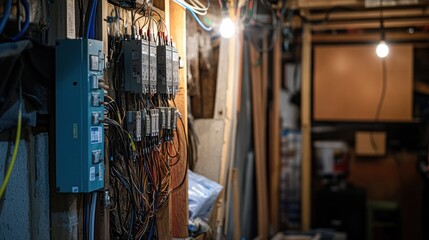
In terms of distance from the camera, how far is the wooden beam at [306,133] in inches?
243

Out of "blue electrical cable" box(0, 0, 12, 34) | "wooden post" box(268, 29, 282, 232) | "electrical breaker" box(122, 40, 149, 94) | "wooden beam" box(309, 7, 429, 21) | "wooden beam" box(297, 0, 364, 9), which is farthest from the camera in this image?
"wooden post" box(268, 29, 282, 232)

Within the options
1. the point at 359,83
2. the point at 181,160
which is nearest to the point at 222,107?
the point at 181,160

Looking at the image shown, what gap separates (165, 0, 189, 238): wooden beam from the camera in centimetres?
327

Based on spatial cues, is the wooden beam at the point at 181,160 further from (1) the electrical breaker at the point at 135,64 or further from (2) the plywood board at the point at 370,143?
(2) the plywood board at the point at 370,143

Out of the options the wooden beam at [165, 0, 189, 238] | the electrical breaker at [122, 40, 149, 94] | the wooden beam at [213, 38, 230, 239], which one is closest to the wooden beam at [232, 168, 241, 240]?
the wooden beam at [213, 38, 230, 239]

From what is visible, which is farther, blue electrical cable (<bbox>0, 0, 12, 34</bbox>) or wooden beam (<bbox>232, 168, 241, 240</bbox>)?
wooden beam (<bbox>232, 168, 241, 240</bbox>)

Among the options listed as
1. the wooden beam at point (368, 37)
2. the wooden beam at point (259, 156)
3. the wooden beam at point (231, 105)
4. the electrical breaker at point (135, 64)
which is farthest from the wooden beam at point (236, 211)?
the wooden beam at point (368, 37)

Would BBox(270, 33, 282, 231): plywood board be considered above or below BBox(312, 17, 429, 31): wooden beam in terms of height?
below

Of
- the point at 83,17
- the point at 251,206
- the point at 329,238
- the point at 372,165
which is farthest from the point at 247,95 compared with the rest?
the point at 83,17

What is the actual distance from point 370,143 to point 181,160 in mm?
3717

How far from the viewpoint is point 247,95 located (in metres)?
5.22

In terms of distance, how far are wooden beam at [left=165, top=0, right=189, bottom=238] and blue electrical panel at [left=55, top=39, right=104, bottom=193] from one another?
1019 mm

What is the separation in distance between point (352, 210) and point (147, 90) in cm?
400

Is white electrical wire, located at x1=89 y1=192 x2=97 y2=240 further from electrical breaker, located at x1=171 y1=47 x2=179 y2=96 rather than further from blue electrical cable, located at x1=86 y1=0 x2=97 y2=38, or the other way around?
electrical breaker, located at x1=171 y1=47 x2=179 y2=96
